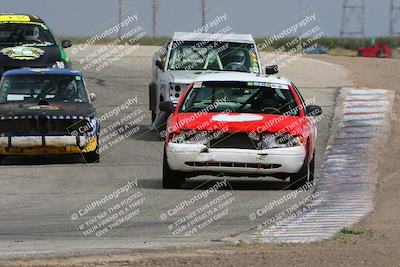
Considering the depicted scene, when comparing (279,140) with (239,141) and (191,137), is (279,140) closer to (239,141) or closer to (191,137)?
(239,141)

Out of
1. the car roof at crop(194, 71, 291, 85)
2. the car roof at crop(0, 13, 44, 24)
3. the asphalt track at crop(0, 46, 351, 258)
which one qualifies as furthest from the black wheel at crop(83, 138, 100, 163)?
the car roof at crop(0, 13, 44, 24)

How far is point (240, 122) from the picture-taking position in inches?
551

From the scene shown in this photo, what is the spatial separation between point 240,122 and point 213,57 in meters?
7.05

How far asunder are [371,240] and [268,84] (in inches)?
209

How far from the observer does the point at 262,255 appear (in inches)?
354

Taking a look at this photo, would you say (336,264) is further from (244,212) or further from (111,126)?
(111,126)

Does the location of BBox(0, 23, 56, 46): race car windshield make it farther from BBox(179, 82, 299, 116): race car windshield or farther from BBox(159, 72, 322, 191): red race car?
BBox(159, 72, 322, 191): red race car

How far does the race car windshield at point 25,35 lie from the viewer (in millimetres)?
23406

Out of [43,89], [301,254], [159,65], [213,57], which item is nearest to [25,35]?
[159,65]

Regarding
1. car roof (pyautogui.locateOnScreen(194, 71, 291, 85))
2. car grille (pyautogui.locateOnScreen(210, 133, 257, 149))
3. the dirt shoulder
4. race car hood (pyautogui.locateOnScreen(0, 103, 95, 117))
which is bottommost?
race car hood (pyautogui.locateOnScreen(0, 103, 95, 117))

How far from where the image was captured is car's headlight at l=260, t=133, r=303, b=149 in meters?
13.9

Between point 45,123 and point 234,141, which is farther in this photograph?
point 45,123

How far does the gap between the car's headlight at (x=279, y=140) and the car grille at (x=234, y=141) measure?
5.3 inches

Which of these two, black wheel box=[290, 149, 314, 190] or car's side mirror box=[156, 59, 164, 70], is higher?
black wheel box=[290, 149, 314, 190]
